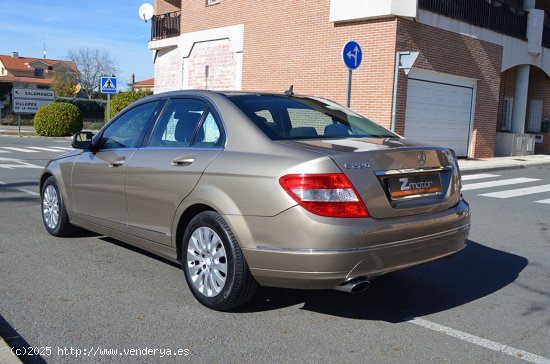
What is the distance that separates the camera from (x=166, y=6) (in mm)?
29766

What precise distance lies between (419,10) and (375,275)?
1418cm

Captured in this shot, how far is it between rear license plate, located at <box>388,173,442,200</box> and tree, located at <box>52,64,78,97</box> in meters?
73.2

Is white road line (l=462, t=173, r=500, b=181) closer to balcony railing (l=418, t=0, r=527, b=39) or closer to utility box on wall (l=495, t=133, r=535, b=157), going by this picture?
balcony railing (l=418, t=0, r=527, b=39)

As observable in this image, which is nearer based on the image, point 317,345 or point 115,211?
point 317,345

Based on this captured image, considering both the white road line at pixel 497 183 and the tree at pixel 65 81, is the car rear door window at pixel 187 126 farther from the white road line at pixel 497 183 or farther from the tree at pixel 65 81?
the tree at pixel 65 81

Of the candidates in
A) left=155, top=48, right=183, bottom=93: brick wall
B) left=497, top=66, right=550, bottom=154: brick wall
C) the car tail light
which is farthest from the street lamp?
the car tail light

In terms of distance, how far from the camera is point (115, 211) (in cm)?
530

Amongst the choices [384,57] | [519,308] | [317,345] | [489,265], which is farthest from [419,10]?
[317,345]

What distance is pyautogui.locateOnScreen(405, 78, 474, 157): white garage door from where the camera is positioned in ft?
57.2

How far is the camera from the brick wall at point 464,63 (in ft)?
54.4

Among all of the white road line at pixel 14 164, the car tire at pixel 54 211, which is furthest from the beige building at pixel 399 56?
the car tire at pixel 54 211

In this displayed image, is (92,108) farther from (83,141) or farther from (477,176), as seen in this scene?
(83,141)

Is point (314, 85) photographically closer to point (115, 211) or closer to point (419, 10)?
point (419, 10)

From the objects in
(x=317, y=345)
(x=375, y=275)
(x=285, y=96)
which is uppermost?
(x=285, y=96)
